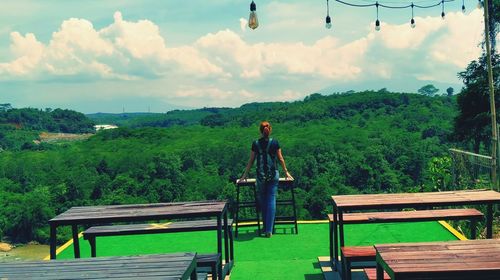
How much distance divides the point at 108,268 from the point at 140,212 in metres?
1.65

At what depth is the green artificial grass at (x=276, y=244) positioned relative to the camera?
5305 millimetres

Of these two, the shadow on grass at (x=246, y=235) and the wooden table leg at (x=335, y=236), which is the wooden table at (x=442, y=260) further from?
the shadow on grass at (x=246, y=235)

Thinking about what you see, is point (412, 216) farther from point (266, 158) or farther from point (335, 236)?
point (266, 158)

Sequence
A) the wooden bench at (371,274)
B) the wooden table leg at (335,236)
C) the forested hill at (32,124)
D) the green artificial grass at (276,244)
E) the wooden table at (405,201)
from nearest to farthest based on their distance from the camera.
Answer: the wooden bench at (371,274), the wooden table at (405,201), the wooden table leg at (335,236), the green artificial grass at (276,244), the forested hill at (32,124)

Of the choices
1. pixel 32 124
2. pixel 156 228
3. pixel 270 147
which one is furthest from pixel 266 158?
pixel 32 124

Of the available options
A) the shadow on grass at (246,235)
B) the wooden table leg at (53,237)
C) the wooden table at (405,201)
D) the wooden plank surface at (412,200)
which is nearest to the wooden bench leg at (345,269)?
the wooden table at (405,201)

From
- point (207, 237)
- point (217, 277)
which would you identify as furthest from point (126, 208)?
point (207, 237)

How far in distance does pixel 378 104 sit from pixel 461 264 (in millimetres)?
79181

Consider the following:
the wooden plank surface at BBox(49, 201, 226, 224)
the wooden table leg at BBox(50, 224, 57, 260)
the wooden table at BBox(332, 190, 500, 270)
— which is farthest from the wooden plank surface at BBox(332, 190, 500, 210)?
the wooden table leg at BBox(50, 224, 57, 260)

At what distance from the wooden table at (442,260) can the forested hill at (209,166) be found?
22.3 feet

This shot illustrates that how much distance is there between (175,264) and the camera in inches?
110

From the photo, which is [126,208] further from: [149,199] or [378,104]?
[378,104]

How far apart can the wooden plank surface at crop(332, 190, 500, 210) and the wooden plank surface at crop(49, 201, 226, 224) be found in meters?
1.10

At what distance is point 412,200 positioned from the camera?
4473 mm
